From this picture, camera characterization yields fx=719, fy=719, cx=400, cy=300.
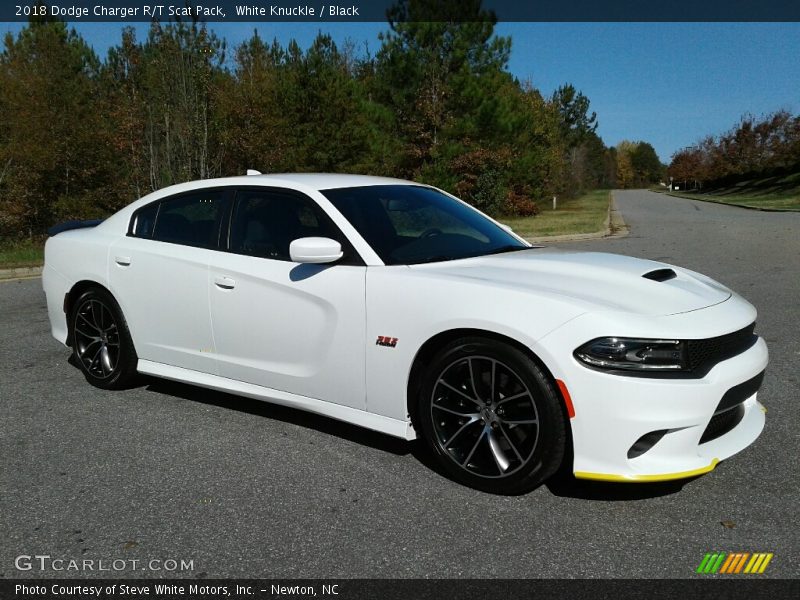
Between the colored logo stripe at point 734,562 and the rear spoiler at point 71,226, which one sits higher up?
the rear spoiler at point 71,226

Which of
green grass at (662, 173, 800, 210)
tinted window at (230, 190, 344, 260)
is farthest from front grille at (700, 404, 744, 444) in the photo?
green grass at (662, 173, 800, 210)

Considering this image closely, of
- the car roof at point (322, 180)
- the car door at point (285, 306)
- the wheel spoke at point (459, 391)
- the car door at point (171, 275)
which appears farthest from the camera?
the car door at point (171, 275)

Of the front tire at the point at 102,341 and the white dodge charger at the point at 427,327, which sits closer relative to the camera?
the white dodge charger at the point at 427,327

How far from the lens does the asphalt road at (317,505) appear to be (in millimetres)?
2879

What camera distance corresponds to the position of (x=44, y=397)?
17.1 feet

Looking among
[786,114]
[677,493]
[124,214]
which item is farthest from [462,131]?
[786,114]

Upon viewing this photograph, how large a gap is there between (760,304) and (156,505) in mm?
7455

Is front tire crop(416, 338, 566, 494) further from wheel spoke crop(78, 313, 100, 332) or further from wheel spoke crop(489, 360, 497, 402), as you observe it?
wheel spoke crop(78, 313, 100, 332)

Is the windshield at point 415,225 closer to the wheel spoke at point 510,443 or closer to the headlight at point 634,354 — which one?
the wheel spoke at point 510,443

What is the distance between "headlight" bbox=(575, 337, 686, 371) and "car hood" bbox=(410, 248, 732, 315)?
171 mm

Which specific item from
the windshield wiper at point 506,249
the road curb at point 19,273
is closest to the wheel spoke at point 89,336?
the windshield wiper at point 506,249

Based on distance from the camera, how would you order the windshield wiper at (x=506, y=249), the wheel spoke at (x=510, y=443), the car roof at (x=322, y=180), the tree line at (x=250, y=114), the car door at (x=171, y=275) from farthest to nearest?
1. the tree line at (x=250, y=114)
2. the car door at (x=171, y=275)
3. the car roof at (x=322, y=180)
4. the windshield wiper at (x=506, y=249)
5. the wheel spoke at (x=510, y=443)

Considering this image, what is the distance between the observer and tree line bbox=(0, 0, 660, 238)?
21734mm
